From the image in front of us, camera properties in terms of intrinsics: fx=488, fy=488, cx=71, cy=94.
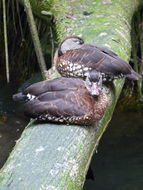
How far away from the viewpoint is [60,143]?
2.60m

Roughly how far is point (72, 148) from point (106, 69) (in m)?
0.80

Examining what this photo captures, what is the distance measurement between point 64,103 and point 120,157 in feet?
8.06

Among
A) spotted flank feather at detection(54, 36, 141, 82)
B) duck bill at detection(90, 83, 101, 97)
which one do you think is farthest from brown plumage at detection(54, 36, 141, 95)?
duck bill at detection(90, 83, 101, 97)

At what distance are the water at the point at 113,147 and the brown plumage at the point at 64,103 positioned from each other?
6.13 feet

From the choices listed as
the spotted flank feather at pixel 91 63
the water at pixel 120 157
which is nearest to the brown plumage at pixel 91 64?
the spotted flank feather at pixel 91 63

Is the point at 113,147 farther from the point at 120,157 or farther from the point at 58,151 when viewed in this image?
the point at 58,151

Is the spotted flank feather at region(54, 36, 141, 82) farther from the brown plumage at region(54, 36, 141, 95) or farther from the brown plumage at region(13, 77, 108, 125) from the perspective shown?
the brown plumage at region(13, 77, 108, 125)

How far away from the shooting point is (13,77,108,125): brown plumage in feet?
9.11

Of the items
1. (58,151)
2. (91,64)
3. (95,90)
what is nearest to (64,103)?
(95,90)

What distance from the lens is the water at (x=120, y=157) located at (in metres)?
4.70

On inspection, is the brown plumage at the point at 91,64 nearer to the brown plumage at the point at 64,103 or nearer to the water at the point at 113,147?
the brown plumage at the point at 64,103

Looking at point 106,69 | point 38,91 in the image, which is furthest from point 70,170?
point 106,69

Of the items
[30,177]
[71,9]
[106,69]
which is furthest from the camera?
[71,9]

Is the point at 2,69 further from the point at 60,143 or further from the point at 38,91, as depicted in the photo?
the point at 60,143
